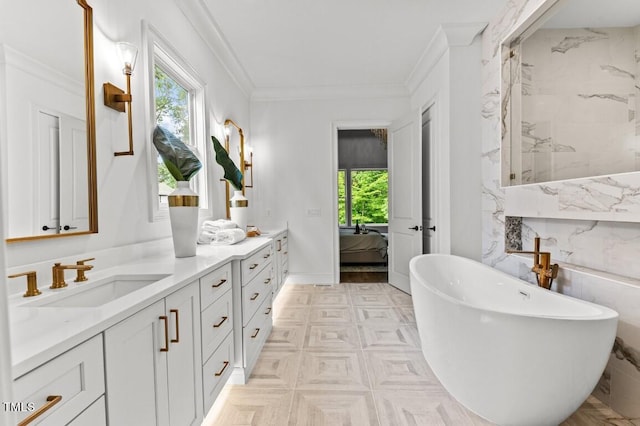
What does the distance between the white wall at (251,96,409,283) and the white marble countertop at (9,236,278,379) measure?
2763mm

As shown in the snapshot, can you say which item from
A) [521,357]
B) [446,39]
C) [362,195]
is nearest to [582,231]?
[521,357]

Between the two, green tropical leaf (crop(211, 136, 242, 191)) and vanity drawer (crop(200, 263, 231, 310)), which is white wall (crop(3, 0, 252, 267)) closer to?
vanity drawer (crop(200, 263, 231, 310))

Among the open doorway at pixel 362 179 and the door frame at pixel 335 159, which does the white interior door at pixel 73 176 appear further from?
the open doorway at pixel 362 179

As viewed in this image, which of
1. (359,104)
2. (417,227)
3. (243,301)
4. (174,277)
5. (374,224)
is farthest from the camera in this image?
(374,224)

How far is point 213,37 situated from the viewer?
105 inches

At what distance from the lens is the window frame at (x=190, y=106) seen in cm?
180

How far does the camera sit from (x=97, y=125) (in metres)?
1.40

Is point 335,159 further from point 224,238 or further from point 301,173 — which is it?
point 224,238

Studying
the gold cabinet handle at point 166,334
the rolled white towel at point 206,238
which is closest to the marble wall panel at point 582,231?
the gold cabinet handle at point 166,334

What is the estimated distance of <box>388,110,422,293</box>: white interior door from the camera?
11.0 ft

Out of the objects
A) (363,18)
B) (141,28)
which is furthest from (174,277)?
(363,18)

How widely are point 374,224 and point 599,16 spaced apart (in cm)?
594

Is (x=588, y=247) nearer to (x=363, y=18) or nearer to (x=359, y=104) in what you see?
(x=363, y=18)

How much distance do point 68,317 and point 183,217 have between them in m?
0.94
